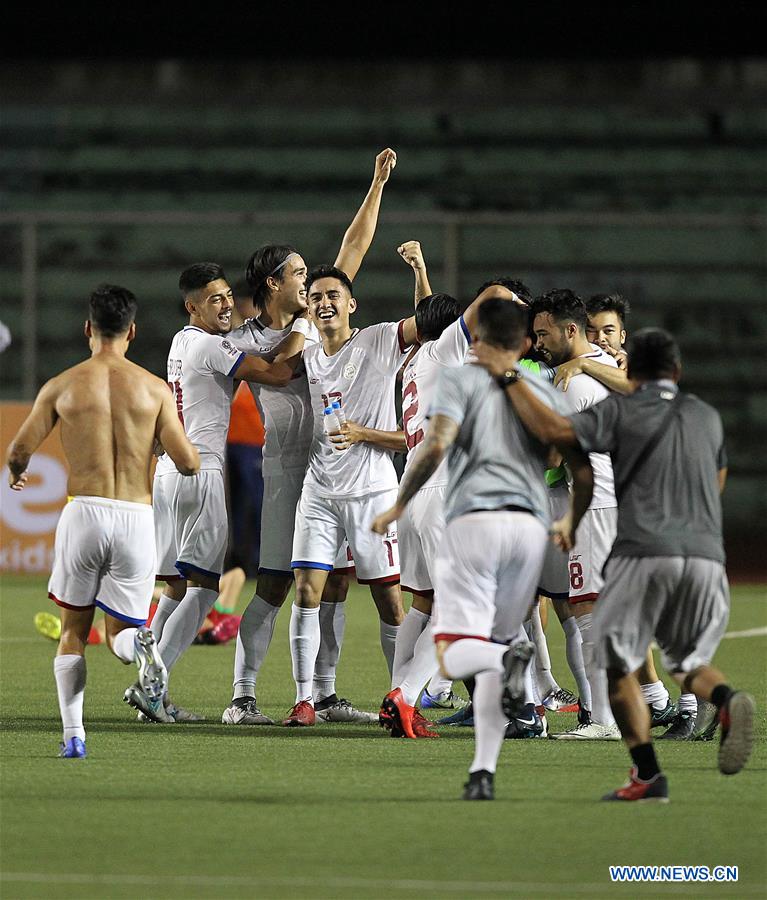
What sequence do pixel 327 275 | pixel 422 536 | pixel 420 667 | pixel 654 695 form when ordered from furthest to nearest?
pixel 327 275 < pixel 422 536 < pixel 654 695 < pixel 420 667

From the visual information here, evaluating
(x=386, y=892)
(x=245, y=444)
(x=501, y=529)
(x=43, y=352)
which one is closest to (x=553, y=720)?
(x=501, y=529)

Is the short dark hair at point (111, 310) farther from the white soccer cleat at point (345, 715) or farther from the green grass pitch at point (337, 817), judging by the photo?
the white soccer cleat at point (345, 715)

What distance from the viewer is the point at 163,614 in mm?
8992

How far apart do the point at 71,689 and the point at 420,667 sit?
5.37 ft

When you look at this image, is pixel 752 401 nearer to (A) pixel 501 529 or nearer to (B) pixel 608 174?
(B) pixel 608 174

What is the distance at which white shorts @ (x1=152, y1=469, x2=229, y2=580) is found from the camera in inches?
347

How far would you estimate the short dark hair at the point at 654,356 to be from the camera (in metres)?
6.27

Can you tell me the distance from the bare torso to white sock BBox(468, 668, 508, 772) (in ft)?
6.46

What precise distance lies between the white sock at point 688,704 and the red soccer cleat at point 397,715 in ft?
4.33

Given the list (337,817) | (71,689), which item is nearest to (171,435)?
(71,689)

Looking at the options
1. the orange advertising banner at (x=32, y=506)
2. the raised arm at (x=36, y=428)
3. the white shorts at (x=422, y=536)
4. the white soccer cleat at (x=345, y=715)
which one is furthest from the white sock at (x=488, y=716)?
the orange advertising banner at (x=32, y=506)

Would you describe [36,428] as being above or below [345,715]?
above

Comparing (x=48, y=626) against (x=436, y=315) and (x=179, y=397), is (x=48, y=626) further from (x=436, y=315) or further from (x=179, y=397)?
(x=436, y=315)

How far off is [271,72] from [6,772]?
1832cm
